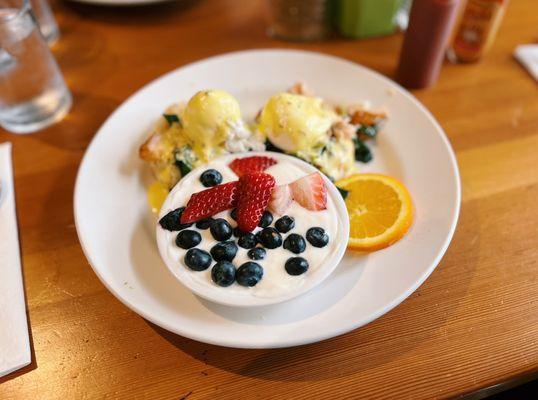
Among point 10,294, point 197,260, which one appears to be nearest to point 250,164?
point 197,260

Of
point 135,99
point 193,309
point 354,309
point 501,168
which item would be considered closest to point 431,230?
point 354,309

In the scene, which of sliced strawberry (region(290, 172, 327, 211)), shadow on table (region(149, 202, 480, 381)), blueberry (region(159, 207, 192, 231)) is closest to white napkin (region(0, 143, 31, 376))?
shadow on table (region(149, 202, 480, 381))

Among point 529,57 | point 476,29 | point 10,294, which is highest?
point 476,29

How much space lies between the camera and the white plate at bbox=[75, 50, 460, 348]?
42.2 inches

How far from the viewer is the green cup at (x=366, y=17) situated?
1880mm

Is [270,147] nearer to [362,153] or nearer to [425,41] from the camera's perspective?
[362,153]

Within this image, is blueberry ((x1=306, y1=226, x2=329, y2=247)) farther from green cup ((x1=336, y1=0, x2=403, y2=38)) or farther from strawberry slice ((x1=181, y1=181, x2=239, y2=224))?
green cup ((x1=336, y1=0, x2=403, y2=38))

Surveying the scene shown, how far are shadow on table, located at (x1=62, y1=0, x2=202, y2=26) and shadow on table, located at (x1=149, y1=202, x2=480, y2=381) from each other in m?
1.59

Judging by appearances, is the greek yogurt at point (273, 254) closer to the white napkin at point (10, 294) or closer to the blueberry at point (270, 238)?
the blueberry at point (270, 238)

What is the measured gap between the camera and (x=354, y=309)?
109 centimetres

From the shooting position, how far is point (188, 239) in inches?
43.1

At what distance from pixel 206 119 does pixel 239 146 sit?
0.13 m

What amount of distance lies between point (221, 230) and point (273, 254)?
0.47ft

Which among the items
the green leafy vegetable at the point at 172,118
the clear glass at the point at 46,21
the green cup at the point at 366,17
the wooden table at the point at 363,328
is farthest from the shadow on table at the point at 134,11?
the green leafy vegetable at the point at 172,118
